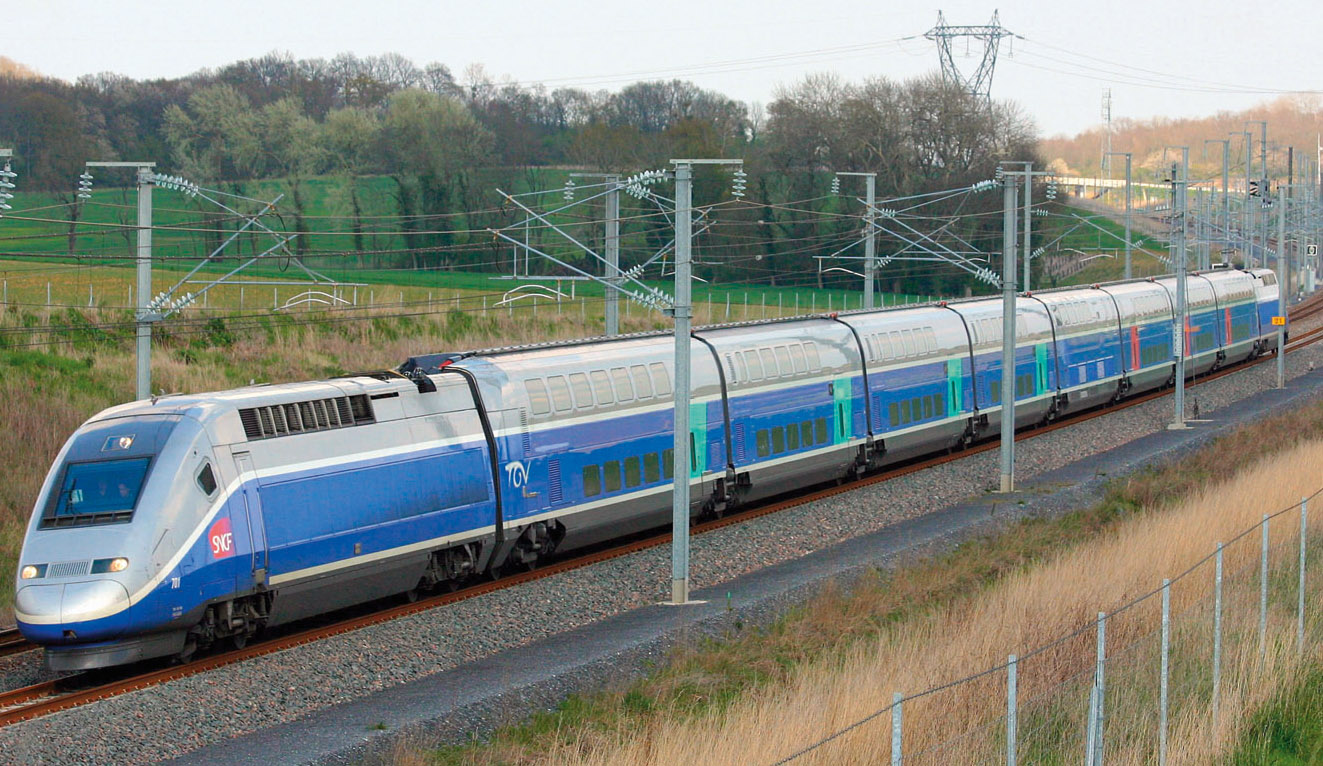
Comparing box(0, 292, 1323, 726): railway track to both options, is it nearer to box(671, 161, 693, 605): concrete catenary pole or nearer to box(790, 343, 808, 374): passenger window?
box(671, 161, 693, 605): concrete catenary pole

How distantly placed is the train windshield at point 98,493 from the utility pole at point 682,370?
7703 mm

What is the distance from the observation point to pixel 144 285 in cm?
2373

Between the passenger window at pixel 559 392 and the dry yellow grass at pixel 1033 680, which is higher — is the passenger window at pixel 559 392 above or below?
above

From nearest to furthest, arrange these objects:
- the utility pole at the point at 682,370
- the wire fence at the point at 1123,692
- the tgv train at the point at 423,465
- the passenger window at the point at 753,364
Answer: the wire fence at the point at 1123,692 → the tgv train at the point at 423,465 → the utility pole at the point at 682,370 → the passenger window at the point at 753,364

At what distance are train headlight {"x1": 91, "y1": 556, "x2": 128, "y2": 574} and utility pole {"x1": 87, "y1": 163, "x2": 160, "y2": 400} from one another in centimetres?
727

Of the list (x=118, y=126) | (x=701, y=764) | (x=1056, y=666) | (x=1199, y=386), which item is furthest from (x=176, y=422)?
(x=118, y=126)

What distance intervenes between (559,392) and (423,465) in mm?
3678

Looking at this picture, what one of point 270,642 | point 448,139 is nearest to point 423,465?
point 270,642

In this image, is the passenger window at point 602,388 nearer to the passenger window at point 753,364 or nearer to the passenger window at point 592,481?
the passenger window at point 592,481

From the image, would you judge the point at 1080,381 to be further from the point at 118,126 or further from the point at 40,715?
the point at 118,126

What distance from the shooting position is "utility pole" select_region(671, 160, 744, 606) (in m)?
20.9

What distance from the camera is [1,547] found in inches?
1000

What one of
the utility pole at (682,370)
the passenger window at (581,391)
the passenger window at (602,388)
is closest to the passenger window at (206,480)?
the utility pole at (682,370)

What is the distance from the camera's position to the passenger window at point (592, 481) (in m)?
23.8
